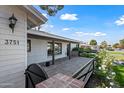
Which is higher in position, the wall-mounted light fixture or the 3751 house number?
the wall-mounted light fixture

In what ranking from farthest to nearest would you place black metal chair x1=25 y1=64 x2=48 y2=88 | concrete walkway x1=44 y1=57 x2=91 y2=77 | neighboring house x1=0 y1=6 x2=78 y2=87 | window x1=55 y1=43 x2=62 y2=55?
window x1=55 y1=43 x2=62 y2=55 → concrete walkway x1=44 y1=57 x2=91 y2=77 → neighboring house x1=0 y1=6 x2=78 y2=87 → black metal chair x1=25 y1=64 x2=48 y2=88

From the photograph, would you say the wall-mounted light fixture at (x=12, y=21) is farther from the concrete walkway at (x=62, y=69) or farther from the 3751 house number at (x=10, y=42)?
the concrete walkway at (x=62, y=69)

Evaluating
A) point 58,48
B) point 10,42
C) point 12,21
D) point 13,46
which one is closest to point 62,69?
point 13,46

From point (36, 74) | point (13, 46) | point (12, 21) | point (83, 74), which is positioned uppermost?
point (12, 21)

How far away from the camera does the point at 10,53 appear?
341cm

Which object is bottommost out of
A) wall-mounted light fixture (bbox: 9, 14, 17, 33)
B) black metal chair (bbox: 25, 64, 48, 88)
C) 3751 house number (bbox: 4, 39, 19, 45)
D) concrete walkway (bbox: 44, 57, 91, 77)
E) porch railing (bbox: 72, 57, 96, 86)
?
concrete walkway (bbox: 44, 57, 91, 77)

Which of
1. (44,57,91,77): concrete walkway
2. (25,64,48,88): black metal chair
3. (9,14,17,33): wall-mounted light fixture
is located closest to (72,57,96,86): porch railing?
(25,64,48,88): black metal chair

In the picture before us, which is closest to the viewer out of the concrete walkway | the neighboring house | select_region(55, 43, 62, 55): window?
the neighboring house

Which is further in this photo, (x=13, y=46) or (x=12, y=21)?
(x=13, y=46)

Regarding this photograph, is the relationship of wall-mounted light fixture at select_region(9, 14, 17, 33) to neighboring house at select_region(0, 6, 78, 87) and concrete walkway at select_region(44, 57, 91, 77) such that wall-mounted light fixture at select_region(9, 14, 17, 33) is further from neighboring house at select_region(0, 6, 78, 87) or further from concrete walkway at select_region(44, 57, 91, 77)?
concrete walkway at select_region(44, 57, 91, 77)

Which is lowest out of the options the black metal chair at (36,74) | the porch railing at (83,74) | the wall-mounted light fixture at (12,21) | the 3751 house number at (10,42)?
the porch railing at (83,74)

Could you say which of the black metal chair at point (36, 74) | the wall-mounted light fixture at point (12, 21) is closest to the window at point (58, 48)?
the wall-mounted light fixture at point (12, 21)

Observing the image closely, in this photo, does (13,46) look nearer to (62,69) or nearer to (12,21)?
(12,21)
